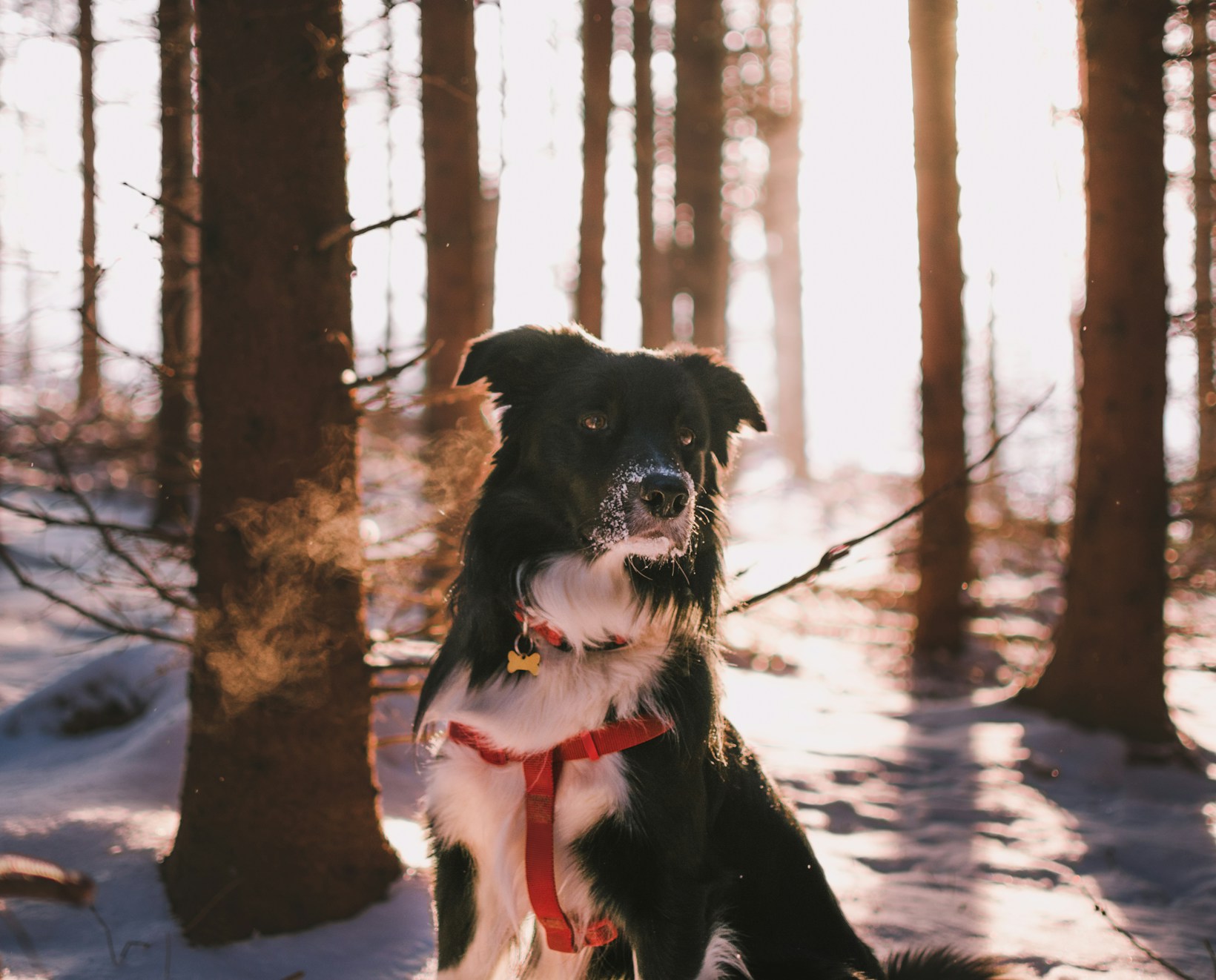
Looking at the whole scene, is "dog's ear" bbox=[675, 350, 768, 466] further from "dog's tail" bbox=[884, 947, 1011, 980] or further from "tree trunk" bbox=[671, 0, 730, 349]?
"tree trunk" bbox=[671, 0, 730, 349]

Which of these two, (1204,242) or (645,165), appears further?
(1204,242)

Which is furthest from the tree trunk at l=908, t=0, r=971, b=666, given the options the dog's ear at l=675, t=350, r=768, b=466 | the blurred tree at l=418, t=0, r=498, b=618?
the dog's ear at l=675, t=350, r=768, b=466

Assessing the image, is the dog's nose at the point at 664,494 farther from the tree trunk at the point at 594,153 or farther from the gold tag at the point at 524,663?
the tree trunk at the point at 594,153

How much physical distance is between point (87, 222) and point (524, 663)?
15.0 m

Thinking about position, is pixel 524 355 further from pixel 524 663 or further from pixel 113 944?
pixel 113 944

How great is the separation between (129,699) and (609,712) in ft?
11.9

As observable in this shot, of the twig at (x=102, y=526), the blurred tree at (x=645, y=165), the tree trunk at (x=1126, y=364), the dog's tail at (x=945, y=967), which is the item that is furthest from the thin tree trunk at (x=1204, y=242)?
the twig at (x=102, y=526)

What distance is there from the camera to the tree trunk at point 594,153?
11.2 metres

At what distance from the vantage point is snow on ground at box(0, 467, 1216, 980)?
322 centimetres

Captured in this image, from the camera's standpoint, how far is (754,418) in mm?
3258

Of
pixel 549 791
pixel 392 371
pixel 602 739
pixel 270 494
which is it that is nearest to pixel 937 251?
pixel 392 371

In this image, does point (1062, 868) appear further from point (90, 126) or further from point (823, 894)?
point (90, 126)

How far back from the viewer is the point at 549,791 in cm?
255

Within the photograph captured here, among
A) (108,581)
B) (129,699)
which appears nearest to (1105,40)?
(108,581)
